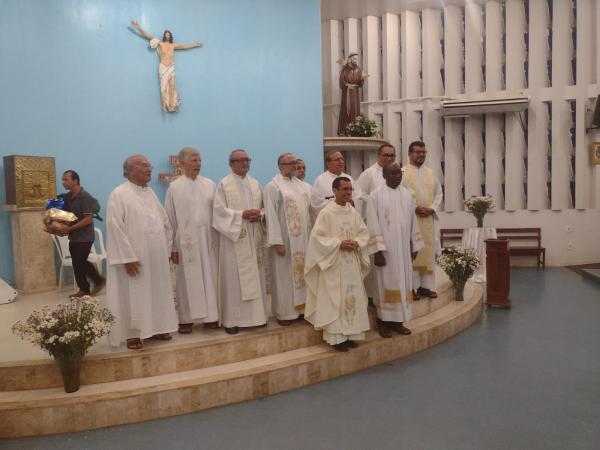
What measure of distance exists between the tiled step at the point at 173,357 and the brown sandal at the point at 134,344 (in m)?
0.07

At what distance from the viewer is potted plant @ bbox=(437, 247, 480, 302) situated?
6.35 meters

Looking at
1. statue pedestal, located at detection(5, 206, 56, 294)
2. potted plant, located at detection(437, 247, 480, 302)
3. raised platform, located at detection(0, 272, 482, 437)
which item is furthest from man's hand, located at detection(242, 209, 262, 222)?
statue pedestal, located at detection(5, 206, 56, 294)

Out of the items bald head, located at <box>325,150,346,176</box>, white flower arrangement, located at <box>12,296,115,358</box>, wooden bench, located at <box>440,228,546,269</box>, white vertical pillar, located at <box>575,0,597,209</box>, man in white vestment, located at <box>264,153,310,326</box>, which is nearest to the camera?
white flower arrangement, located at <box>12,296,115,358</box>

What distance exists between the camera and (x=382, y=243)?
16.0 ft

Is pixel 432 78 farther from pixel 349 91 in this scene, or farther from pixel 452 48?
Result: pixel 349 91

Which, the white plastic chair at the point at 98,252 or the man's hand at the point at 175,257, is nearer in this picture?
the man's hand at the point at 175,257

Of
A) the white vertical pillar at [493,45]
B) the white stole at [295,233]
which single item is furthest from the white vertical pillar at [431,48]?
the white stole at [295,233]

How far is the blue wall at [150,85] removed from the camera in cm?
681

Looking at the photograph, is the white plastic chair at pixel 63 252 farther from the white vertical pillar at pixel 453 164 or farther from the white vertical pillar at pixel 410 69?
the white vertical pillar at pixel 453 164

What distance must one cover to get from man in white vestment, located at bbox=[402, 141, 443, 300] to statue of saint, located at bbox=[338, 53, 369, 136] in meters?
4.51

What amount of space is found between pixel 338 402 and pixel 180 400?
1.22 m

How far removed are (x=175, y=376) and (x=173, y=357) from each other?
0.53 feet

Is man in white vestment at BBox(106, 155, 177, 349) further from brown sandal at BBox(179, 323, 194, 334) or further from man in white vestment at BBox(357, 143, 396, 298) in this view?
man in white vestment at BBox(357, 143, 396, 298)

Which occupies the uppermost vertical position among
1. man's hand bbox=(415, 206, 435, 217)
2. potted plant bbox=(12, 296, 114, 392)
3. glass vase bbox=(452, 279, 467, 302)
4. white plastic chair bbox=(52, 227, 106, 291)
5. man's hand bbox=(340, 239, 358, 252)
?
man's hand bbox=(415, 206, 435, 217)
